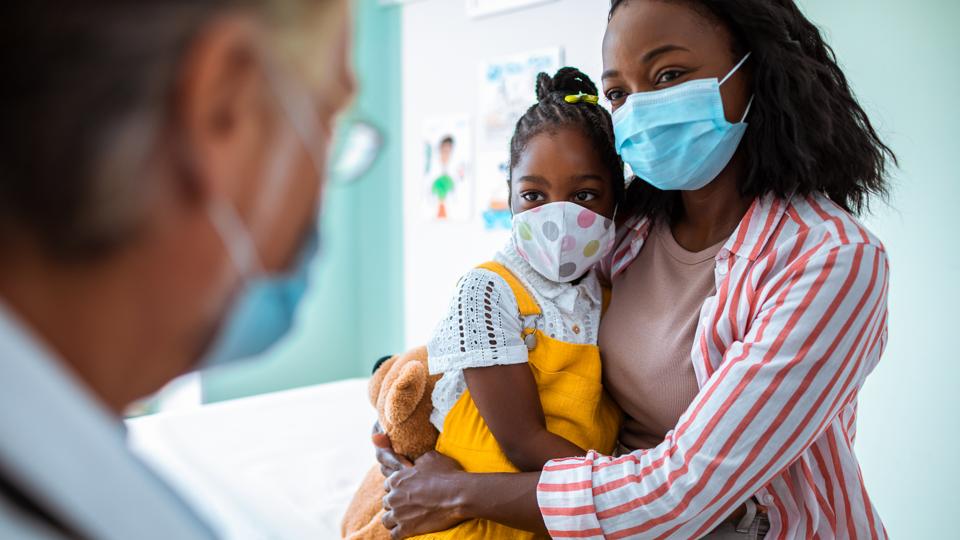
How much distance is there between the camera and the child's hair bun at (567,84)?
1.48m

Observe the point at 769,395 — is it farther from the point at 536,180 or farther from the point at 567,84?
the point at 567,84

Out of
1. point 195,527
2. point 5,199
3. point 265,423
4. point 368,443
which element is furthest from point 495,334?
point 265,423

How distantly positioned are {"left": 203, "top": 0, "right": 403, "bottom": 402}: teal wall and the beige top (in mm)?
3022

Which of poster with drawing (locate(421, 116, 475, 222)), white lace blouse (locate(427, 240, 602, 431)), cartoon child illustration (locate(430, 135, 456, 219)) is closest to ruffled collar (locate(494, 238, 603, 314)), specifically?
white lace blouse (locate(427, 240, 602, 431))

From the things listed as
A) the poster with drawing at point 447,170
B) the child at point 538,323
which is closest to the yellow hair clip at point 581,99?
the child at point 538,323

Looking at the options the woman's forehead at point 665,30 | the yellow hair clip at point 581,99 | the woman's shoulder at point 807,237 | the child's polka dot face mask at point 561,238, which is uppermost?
the woman's forehead at point 665,30

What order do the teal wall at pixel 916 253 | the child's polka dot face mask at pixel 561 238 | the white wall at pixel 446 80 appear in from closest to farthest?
the child's polka dot face mask at pixel 561 238, the teal wall at pixel 916 253, the white wall at pixel 446 80

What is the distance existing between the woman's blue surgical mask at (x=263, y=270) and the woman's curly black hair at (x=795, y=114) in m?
0.89

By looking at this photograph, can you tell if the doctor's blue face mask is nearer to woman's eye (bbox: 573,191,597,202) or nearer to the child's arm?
woman's eye (bbox: 573,191,597,202)

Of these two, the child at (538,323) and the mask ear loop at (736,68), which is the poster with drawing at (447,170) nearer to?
the child at (538,323)

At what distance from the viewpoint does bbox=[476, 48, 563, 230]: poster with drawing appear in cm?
360

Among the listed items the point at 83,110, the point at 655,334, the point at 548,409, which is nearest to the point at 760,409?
the point at 655,334

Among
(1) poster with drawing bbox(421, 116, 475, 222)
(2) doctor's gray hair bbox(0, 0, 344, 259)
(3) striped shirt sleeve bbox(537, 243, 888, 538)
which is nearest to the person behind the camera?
(2) doctor's gray hair bbox(0, 0, 344, 259)

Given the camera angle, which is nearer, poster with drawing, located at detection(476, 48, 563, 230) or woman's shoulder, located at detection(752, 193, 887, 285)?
woman's shoulder, located at detection(752, 193, 887, 285)
